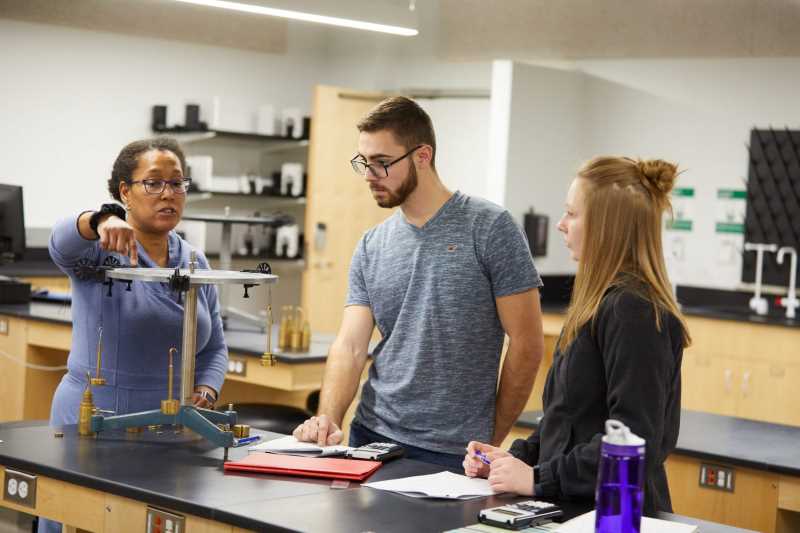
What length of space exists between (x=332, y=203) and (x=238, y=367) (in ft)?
12.0

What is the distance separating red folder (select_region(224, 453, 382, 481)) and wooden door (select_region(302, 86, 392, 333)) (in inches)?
239

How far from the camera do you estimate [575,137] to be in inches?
317

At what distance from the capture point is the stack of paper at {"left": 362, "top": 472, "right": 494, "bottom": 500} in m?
2.34

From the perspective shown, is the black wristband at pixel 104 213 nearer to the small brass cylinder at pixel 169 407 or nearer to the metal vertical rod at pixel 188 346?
the metal vertical rod at pixel 188 346

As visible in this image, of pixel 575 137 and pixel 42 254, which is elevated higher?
pixel 575 137

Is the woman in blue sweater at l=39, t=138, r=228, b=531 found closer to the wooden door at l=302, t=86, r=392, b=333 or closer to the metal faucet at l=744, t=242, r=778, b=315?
the metal faucet at l=744, t=242, r=778, b=315

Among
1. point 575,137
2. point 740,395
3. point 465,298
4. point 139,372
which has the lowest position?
point 740,395

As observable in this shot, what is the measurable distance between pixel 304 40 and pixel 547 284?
308 centimetres

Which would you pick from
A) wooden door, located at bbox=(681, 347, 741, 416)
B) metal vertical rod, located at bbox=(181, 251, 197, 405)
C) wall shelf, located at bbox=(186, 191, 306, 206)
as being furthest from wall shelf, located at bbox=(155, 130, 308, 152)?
metal vertical rod, located at bbox=(181, 251, 197, 405)

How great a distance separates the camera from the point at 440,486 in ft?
7.88

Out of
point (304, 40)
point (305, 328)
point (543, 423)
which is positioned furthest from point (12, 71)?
point (543, 423)

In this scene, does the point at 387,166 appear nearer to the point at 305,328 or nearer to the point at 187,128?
the point at 305,328

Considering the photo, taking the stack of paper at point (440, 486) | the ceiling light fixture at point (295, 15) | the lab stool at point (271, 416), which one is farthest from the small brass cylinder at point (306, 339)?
the stack of paper at point (440, 486)

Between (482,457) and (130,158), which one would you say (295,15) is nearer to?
(130,158)
